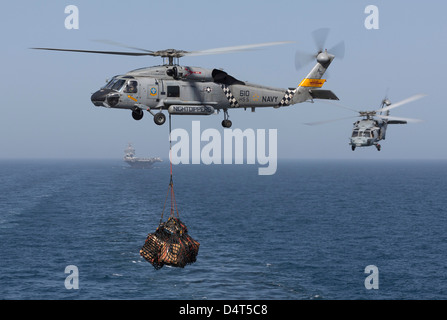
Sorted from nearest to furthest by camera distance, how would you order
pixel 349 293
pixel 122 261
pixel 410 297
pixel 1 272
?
pixel 410 297
pixel 349 293
pixel 1 272
pixel 122 261

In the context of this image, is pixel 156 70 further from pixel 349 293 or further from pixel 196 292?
pixel 349 293

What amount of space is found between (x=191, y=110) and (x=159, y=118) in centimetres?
236

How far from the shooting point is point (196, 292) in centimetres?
9756

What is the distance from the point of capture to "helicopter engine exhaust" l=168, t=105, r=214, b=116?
3312 centimetres

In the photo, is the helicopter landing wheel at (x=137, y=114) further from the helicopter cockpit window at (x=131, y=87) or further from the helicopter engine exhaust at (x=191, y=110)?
the helicopter engine exhaust at (x=191, y=110)

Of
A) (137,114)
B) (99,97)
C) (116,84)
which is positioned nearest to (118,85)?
(116,84)

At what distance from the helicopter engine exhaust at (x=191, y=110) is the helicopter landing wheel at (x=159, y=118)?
686 millimetres

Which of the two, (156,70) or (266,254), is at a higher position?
(156,70)

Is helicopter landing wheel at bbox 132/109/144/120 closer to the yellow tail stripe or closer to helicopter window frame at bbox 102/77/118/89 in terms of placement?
helicopter window frame at bbox 102/77/118/89

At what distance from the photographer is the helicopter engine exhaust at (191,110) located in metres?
33.1

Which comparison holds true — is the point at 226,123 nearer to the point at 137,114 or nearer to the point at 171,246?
the point at 137,114

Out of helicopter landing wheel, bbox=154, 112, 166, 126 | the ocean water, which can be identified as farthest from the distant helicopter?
the ocean water

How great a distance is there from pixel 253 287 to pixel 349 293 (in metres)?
18.1
